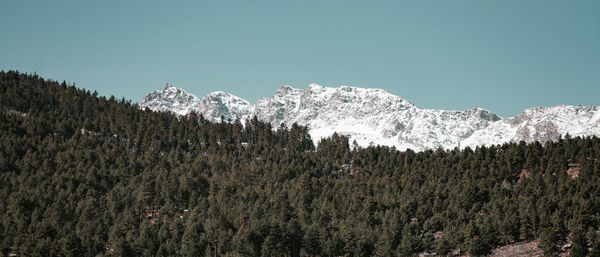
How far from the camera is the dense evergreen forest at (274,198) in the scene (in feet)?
352

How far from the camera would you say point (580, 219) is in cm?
9912

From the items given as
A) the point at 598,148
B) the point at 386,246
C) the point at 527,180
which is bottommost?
the point at 386,246

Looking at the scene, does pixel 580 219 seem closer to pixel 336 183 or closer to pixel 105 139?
pixel 336 183

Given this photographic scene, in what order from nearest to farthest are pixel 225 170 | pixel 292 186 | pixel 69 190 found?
pixel 69 190 < pixel 292 186 < pixel 225 170

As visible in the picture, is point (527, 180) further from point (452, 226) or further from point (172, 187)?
point (172, 187)

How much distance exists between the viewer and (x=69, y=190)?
140 metres

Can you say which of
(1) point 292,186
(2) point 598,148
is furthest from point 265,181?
(2) point 598,148

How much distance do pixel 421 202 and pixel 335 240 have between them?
3386cm

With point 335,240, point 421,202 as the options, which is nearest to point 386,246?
point 335,240

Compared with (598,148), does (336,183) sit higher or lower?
lower

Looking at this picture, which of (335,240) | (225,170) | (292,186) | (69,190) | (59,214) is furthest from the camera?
(225,170)

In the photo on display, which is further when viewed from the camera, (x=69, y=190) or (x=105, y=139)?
(x=105, y=139)

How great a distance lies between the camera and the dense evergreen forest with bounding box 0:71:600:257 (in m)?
107

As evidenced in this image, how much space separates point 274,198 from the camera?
451 ft
